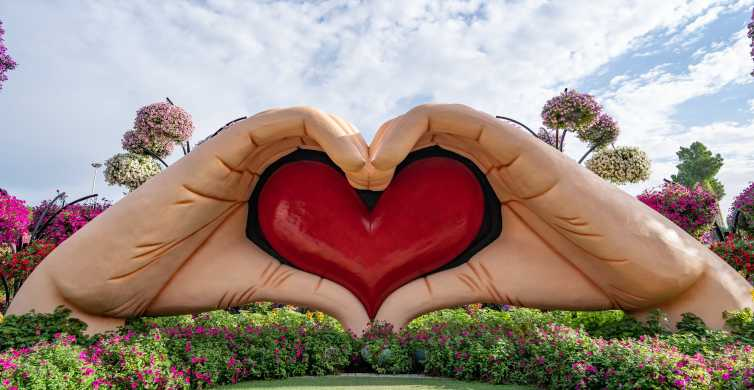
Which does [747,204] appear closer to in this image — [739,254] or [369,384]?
[739,254]

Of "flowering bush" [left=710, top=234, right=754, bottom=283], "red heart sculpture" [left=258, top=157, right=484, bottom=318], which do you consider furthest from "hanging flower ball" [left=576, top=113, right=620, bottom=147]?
"red heart sculpture" [left=258, top=157, right=484, bottom=318]

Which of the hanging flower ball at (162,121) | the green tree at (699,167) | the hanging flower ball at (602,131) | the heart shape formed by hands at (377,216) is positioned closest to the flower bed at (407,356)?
the heart shape formed by hands at (377,216)

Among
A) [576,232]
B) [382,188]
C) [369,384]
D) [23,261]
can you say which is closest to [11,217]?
[23,261]

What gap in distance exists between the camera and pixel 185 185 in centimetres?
588

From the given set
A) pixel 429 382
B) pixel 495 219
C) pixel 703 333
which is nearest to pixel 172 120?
pixel 495 219

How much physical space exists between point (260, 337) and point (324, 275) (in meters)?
1.69

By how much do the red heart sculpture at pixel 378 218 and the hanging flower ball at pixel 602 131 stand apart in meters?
6.96

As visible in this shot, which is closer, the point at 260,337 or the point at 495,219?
the point at 260,337

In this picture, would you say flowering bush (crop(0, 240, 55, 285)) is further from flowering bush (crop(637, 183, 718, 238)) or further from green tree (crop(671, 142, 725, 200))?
green tree (crop(671, 142, 725, 200))

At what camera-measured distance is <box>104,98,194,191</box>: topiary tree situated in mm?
10078

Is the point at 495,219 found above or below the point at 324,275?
above

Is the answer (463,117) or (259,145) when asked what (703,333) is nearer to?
Answer: (463,117)

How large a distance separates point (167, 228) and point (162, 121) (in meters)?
5.00

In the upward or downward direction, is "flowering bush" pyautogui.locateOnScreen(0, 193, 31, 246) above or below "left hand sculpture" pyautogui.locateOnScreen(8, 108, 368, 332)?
above
